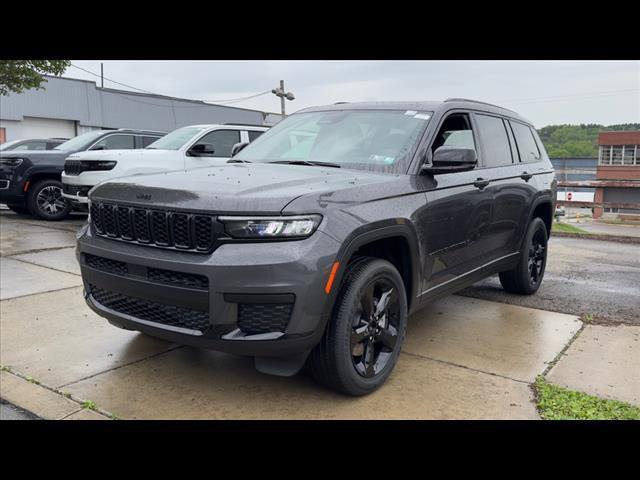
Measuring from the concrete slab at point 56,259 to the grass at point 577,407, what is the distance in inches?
211

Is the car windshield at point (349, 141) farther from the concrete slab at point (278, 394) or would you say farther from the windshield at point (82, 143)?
the windshield at point (82, 143)

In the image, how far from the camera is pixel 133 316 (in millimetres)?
3330

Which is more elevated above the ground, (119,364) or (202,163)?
(202,163)

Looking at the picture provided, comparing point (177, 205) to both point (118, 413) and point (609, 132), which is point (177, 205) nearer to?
point (118, 413)

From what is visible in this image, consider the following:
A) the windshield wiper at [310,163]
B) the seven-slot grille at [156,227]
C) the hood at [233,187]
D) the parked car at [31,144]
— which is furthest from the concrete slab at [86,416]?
the parked car at [31,144]

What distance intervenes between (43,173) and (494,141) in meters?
8.96

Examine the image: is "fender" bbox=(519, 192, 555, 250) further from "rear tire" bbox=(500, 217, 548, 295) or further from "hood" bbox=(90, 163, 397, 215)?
"hood" bbox=(90, 163, 397, 215)

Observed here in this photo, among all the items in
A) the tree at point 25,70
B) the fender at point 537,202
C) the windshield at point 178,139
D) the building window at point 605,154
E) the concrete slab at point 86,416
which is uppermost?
the tree at point 25,70

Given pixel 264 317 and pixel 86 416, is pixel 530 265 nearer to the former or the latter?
pixel 264 317

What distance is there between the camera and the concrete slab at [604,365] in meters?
3.64
